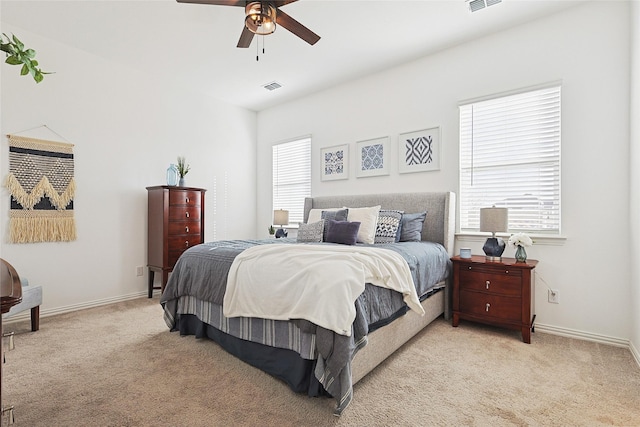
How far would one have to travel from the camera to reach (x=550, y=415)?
175 cm

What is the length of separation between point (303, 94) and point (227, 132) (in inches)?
55.5

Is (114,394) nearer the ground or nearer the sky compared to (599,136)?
nearer the ground

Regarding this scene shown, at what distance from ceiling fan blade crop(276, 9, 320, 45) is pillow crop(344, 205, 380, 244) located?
1.75 m

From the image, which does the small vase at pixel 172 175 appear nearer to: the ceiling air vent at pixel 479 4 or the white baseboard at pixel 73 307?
the white baseboard at pixel 73 307

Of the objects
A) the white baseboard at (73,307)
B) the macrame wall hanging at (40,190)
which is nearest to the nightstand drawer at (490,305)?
the white baseboard at (73,307)

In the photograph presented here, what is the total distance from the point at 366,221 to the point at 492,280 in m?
1.30

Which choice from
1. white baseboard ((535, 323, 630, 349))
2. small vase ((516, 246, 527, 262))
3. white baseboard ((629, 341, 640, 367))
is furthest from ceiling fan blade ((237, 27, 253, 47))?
white baseboard ((629, 341, 640, 367))

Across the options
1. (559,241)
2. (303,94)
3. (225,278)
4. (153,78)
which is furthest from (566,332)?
(153,78)

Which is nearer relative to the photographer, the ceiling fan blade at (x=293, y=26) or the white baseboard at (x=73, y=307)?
the ceiling fan blade at (x=293, y=26)

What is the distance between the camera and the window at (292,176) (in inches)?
201

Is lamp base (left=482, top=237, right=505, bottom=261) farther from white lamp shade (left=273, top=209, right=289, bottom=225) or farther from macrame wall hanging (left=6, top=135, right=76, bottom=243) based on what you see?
macrame wall hanging (left=6, top=135, right=76, bottom=243)

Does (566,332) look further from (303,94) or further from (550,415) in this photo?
(303,94)

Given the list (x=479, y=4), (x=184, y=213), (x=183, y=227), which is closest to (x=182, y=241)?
(x=183, y=227)

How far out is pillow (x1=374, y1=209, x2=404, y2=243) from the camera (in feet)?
11.0
